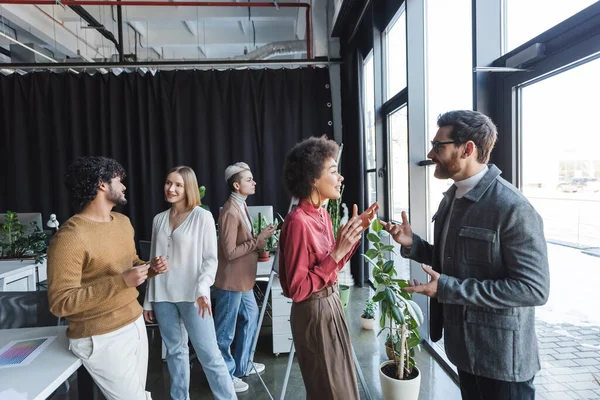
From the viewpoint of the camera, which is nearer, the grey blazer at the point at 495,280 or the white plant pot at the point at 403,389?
the grey blazer at the point at 495,280

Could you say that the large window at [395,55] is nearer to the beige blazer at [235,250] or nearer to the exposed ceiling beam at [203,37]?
the beige blazer at [235,250]

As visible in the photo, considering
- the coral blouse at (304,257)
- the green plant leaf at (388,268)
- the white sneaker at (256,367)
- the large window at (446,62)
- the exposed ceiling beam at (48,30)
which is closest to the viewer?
the coral blouse at (304,257)

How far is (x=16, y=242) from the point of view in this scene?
11.3 ft

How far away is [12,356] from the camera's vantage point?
1384 mm

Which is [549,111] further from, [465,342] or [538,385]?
[538,385]

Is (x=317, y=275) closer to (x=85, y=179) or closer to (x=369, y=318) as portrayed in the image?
(x=85, y=179)

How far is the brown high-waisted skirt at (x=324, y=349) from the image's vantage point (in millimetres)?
1316

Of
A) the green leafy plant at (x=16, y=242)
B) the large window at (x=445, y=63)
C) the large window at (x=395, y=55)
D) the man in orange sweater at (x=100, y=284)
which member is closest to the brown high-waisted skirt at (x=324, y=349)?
the man in orange sweater at (x=100, y=284)

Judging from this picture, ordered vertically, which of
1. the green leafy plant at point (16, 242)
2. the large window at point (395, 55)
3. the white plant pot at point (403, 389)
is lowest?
the white plant pot at point (403, 389)

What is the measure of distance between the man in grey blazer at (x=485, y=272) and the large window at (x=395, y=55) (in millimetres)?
2185

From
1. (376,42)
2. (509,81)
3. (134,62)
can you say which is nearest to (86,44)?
(134,62)

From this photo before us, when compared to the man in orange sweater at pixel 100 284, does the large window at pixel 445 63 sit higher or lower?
higher

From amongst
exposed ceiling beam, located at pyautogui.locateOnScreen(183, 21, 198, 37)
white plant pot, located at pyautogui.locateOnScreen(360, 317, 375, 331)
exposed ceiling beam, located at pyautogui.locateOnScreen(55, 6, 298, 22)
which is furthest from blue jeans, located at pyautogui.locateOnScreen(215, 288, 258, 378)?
exposed ceiling beam, located at pyautogui.locateOnScreen(183, 21, 198, 37)

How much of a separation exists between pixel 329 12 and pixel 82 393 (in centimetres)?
495
